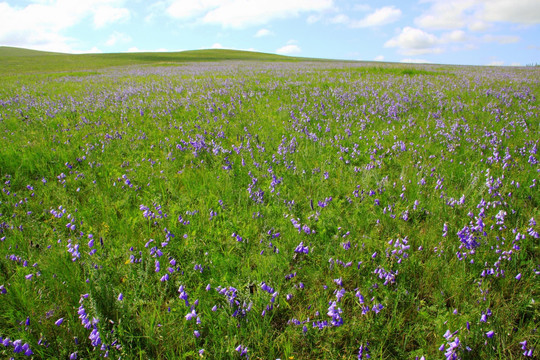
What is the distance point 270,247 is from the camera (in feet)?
9.58

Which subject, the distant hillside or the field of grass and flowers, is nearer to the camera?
the field of grass and flowers

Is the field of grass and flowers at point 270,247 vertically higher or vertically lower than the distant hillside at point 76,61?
lower

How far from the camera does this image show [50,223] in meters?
3.48

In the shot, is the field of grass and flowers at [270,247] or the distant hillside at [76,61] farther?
the distant hillside at [76,61]

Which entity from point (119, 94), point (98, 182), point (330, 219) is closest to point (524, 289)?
point (330, 219)

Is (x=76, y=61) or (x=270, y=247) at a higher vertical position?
(x=76, y=61)

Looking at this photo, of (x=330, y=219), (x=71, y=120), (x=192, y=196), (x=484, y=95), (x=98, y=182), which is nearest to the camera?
(x=330, y=219)

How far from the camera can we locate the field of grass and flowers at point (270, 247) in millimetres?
2133

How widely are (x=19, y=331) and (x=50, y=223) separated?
5.54 ft

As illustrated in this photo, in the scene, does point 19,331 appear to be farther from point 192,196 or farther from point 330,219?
point 330,219

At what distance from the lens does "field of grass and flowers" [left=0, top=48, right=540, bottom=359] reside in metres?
2.13

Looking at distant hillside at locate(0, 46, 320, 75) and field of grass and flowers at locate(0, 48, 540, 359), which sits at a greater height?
distant hillside at locate(0, 46, 320, 75)

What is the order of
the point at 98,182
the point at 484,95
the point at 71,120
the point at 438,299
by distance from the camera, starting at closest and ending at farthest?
the point at 438,299 < the point at 98,182 < the point at 71,120 < the point at 484,95

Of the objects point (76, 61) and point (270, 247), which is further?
point (76, 61)
